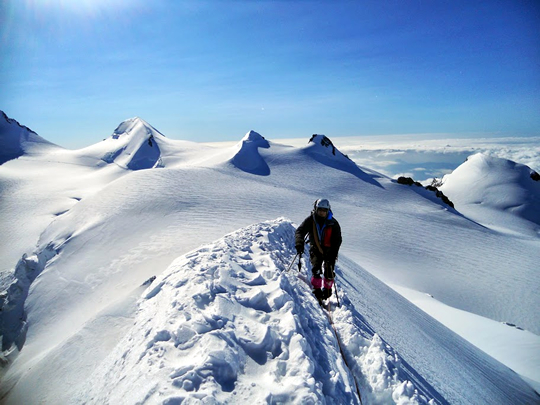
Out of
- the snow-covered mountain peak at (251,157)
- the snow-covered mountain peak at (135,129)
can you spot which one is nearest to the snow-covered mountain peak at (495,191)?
the snow-covered mountain peak at (251,157)

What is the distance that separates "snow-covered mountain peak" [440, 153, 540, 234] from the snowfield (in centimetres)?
3521

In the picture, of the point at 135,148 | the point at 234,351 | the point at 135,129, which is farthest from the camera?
the point at 135,129

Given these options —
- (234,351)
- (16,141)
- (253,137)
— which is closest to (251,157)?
(253,137)

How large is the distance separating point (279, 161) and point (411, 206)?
66.3 ft

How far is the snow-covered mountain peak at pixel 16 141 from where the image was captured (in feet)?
227

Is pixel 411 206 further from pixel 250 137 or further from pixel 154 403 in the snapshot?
pixel 154 403

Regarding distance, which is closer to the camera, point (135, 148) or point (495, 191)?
point (495, 191)

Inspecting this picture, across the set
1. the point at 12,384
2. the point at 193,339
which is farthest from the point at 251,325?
the point at 12,384

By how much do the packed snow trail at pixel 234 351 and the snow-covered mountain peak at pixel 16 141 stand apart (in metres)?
84.6

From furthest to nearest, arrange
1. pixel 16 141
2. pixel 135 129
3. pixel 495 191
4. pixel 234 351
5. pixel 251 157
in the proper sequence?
pixel 135 129 → pixel 16 141 → pixel 495 191 → pixel 251 157 → pixel 234 351

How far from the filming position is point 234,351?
376cm

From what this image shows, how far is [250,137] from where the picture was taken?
49.0 metres

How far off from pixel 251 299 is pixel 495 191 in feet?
286

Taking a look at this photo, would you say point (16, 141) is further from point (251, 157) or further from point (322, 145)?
point (322, 145)
